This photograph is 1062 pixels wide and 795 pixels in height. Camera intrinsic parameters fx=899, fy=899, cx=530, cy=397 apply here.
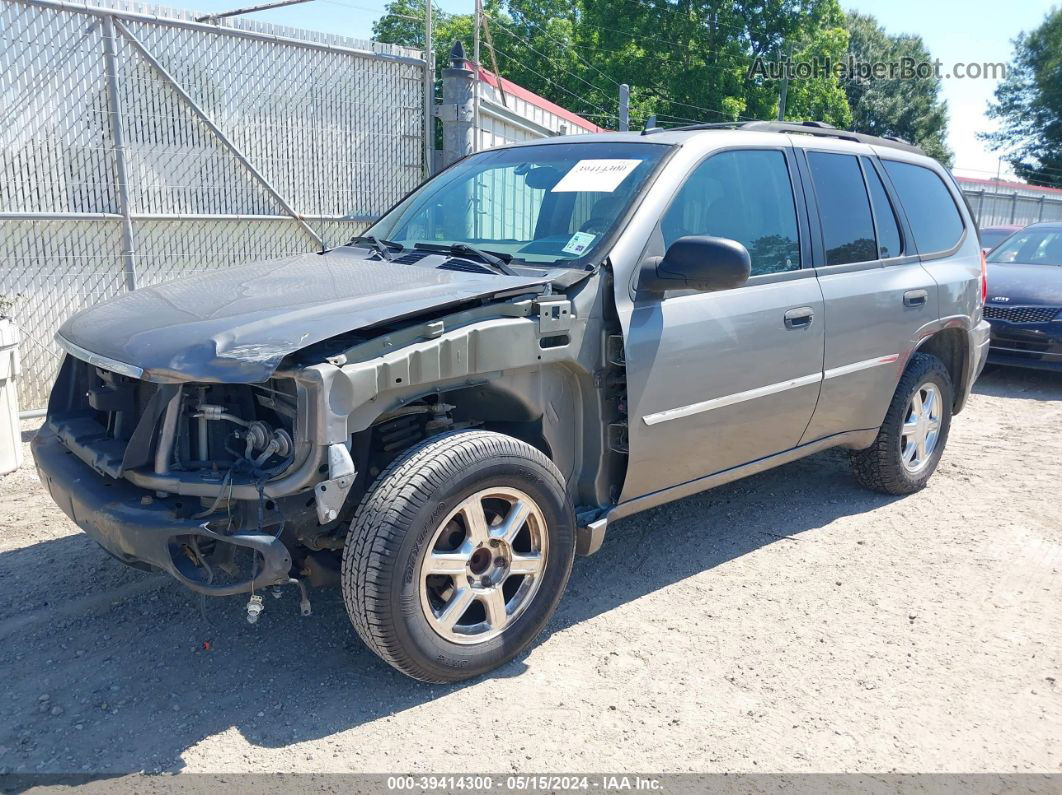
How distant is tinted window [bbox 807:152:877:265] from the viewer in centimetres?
448

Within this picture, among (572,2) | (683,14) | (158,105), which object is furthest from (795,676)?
(572,2)

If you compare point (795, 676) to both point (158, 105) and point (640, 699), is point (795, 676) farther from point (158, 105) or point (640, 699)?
point (158, 105)

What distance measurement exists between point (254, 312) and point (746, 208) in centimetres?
227

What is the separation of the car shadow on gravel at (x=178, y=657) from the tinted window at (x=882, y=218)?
5.36 feet

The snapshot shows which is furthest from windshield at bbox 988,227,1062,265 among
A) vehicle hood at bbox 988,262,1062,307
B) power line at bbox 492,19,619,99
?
power line at bbox 492,19,619,99

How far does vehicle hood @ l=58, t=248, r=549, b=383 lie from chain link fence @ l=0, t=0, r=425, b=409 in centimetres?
318

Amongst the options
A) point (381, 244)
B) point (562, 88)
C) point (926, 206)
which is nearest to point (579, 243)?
point (381, 244)

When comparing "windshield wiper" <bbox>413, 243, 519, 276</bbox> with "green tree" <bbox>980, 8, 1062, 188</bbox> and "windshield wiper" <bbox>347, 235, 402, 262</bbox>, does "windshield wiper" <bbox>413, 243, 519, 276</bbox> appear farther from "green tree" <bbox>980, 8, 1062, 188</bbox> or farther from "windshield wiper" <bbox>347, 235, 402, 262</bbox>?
"green tree" <bbox>980, 8, 1062, 188</bbox>

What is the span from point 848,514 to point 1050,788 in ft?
7.88

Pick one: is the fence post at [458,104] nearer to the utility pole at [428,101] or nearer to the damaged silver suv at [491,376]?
the utility pole at [428,101]

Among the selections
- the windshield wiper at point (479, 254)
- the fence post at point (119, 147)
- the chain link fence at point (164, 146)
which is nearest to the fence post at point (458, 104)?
the chain link fence at point (164, 146)

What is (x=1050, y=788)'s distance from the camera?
275 centimetres

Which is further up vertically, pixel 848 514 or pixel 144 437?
pixel 144 437

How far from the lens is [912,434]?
524 centimetres
